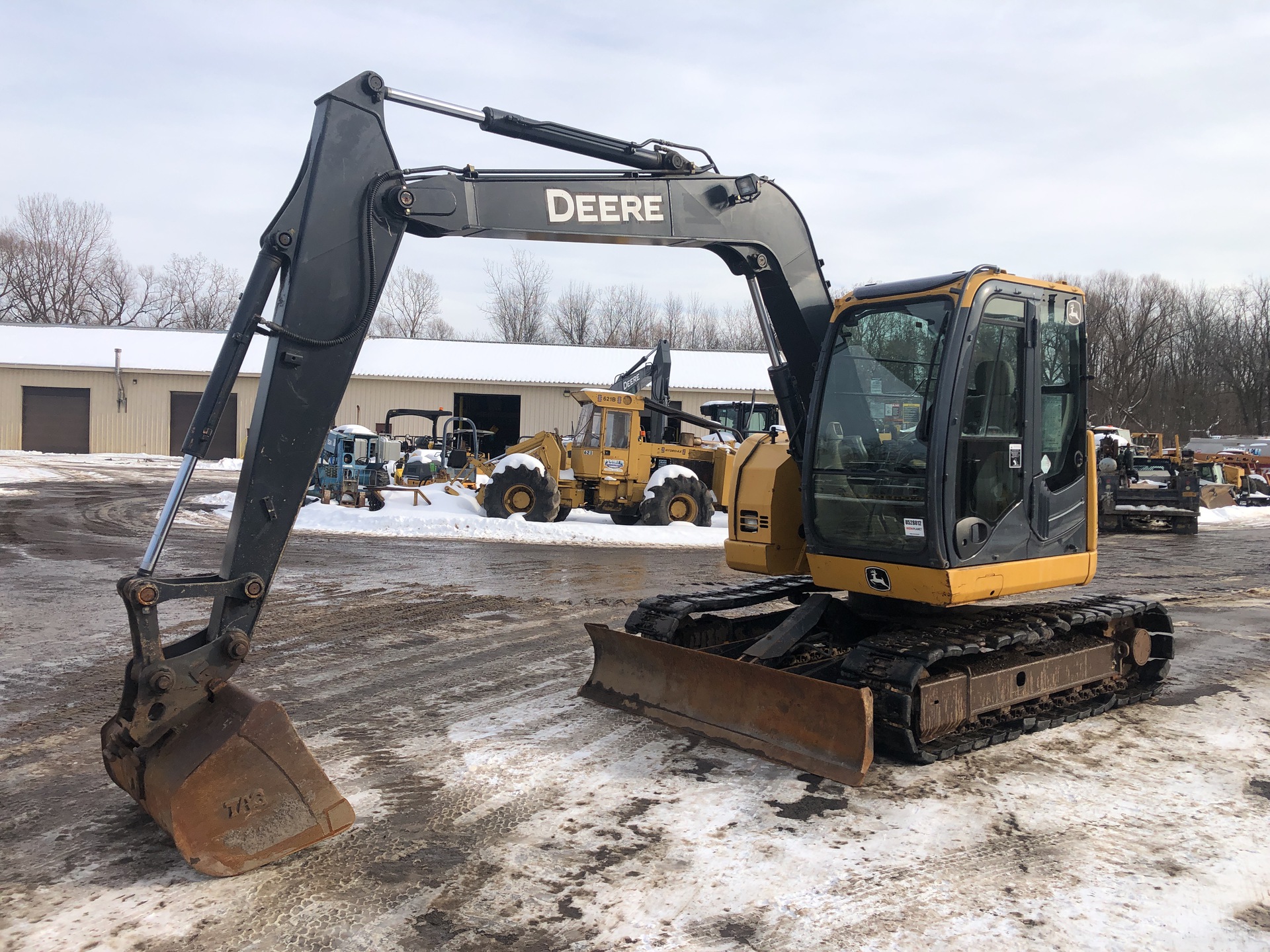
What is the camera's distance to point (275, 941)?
134 inches

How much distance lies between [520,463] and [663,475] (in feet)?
9.06

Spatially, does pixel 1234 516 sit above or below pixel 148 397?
below

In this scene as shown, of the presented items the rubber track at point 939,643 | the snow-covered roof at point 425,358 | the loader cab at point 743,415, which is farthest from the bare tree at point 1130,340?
the rubber track at point 939,643

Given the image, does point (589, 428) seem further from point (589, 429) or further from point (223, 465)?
point (223, 465)

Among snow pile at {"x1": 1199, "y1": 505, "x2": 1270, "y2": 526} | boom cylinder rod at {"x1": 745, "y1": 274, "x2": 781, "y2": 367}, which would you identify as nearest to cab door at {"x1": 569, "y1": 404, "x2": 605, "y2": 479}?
boom cylinder rod at {"x1": 745, "y1": 274, "x2": 781, "y2": 367}

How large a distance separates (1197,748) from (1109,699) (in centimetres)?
78

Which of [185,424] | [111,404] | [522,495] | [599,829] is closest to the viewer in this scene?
[599,829]

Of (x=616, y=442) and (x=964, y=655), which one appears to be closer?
(x=964, y=655)

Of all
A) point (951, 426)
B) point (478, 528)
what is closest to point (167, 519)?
point (951, 426)

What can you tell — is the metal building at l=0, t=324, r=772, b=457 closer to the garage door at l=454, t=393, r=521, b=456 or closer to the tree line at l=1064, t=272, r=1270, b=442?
the garage door at l=454, t=393, r=521, b=456

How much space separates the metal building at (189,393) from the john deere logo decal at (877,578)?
102 ft

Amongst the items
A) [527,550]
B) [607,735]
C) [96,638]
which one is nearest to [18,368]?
[527,550]

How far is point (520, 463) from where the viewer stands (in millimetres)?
17562

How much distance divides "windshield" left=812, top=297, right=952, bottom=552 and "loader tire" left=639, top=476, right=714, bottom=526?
12111mm
